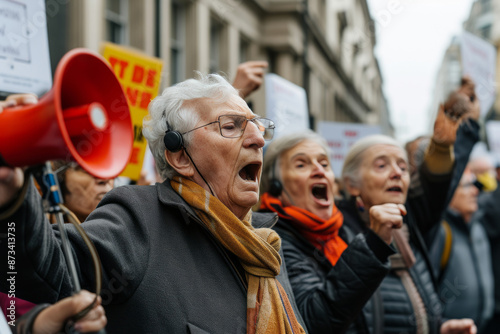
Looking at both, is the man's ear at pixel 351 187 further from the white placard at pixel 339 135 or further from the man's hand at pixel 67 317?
the white placard at pixel 339 135

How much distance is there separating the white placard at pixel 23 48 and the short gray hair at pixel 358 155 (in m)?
1.60

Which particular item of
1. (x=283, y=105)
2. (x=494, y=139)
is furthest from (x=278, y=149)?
(x=494, y=139)

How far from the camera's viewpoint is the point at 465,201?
17.5 feet

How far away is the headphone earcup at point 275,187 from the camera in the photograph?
312 cm

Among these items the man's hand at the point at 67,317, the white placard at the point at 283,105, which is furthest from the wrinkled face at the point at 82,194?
the white placard at the point at 283,105

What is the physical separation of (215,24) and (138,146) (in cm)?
1149

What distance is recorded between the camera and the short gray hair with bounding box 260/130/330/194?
124 inches

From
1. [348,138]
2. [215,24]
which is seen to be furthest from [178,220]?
[215,24]

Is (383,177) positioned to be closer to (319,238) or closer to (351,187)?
(351,187)

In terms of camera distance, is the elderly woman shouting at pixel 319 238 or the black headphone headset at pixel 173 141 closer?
the black headphone headset at pixel 173 141

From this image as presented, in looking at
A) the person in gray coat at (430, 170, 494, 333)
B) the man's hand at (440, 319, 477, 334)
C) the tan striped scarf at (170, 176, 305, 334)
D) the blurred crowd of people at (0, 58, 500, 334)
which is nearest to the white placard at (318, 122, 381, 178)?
the person in gray coat at (430, 170, 494, 333)

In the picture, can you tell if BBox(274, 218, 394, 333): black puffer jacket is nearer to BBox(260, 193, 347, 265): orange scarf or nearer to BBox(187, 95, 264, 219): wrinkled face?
BBox(260, 193, 347, 265): orange scarf

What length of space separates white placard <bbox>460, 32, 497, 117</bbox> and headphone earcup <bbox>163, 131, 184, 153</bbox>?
3.32 m

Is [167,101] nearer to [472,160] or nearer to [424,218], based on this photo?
[424,218]
